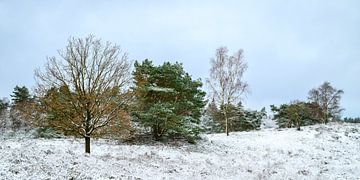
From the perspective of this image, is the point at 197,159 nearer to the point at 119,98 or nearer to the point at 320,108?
the point at 119,98

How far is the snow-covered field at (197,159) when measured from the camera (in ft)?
45.7

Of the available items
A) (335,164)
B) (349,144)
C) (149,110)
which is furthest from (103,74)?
(349,144)

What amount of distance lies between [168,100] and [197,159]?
7.41 m

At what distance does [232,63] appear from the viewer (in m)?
36.6

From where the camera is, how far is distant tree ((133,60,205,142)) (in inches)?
985

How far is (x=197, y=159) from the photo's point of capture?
21359mm

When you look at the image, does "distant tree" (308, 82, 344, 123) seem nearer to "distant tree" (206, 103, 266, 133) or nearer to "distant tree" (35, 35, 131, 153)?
"distant tree" (206, 103, 266, 133)

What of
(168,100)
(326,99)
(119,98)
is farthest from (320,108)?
(119,98)

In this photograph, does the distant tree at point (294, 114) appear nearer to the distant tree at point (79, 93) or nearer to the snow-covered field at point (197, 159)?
the snow-covered field at point (197, 159)

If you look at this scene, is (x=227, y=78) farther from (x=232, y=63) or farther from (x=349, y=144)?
(x=349, y=144)

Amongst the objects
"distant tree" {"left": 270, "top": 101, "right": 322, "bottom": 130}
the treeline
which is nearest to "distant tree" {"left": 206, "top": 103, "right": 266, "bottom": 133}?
"distant tree" {"left": 270, "top": 101, "right": 322, "bottom": 130}

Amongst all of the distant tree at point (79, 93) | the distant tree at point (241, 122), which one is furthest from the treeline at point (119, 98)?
the distant tree at point (241, 122)

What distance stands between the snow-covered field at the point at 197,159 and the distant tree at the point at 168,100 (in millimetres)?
1756

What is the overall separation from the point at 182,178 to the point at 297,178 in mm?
6728
